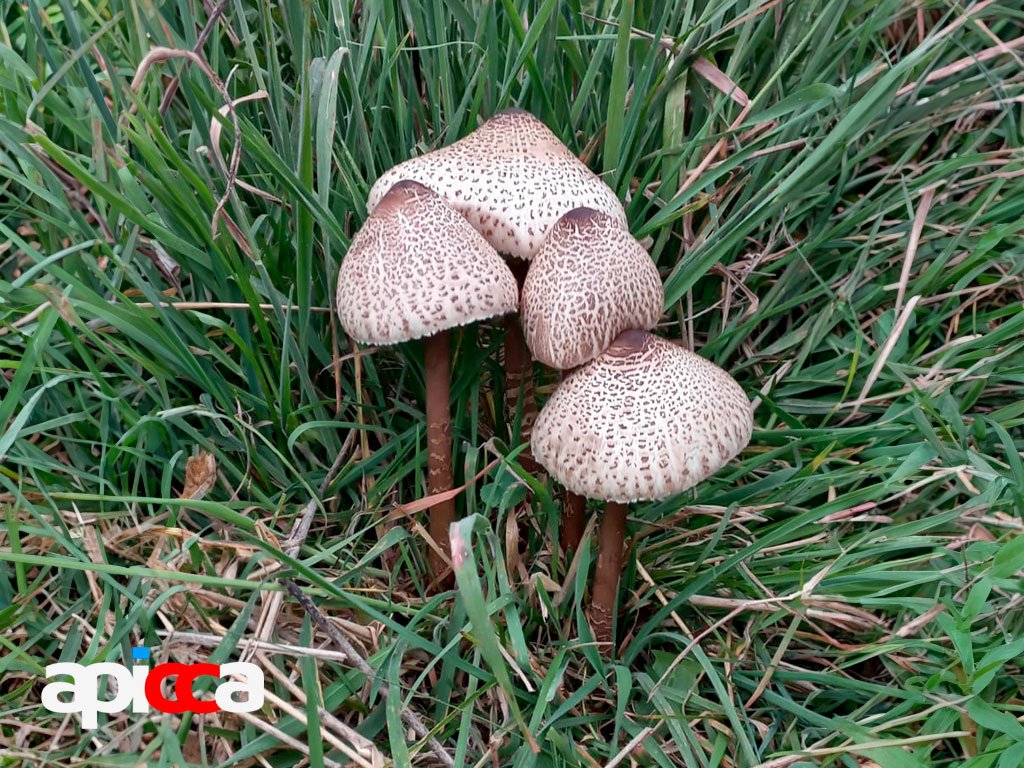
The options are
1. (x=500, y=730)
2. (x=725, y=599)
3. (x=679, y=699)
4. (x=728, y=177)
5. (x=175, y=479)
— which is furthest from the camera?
(x=728, y=177)

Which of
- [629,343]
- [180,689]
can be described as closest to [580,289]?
[629,343]

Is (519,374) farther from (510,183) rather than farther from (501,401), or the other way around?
(510,183)

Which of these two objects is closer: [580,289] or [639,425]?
[639,425]

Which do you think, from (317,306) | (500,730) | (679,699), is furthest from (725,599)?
(317,306)

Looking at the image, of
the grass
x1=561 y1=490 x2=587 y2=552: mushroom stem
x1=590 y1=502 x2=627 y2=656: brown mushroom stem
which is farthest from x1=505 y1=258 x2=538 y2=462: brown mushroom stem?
x1=590 y1=502 x2=627 y2=656: brown mushroom stem

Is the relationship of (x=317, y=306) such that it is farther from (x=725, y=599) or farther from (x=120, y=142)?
(x=725, y=599)
